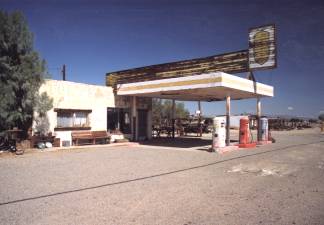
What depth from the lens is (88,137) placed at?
2080cm

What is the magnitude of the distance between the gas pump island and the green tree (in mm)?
7062

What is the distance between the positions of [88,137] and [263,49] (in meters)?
13.2

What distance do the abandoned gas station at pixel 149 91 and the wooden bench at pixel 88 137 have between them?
1.03 ft

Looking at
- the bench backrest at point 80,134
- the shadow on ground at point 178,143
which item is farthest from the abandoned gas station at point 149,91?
the shadow on ground at point 178,143

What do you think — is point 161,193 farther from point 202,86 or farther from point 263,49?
point 263,49

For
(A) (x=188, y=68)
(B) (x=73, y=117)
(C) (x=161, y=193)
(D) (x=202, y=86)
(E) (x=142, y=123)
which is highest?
(A) (x=188, y=68)

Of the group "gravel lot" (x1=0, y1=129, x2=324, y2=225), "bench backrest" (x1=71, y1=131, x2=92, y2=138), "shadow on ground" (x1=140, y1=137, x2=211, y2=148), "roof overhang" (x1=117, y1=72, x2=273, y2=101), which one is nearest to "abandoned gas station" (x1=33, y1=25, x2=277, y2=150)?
"roof overhang" (x1=117, y1=72, x2=273, y2=101)

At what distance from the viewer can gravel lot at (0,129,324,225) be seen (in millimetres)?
5762

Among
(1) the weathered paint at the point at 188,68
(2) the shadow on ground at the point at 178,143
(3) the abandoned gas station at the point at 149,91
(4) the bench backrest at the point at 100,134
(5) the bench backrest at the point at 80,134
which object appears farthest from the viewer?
(1) the weathered paint at the point at 188,68

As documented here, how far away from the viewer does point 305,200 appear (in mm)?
6961

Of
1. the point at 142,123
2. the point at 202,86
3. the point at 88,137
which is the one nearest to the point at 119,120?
the point at 142,123

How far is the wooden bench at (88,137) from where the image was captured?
20312mm

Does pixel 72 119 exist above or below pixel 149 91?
below

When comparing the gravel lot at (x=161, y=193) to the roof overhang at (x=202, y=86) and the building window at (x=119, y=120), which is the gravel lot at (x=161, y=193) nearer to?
the roof overhang at (x=202, y=86)
